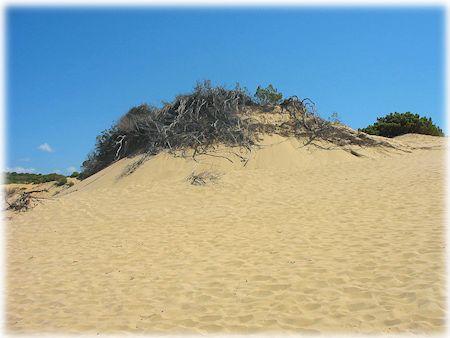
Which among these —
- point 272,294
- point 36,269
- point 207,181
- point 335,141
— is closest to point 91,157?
point 207,181

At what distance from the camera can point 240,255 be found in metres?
7.85

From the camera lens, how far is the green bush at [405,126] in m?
26.9

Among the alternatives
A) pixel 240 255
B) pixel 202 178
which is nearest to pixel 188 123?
pixel 202 178

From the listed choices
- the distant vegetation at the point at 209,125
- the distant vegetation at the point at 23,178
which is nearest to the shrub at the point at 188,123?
the distant vegetation at the point at 209,125

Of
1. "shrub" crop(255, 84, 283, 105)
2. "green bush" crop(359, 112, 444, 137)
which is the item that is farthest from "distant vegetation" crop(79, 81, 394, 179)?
"green bush" crop(359, 112, 444, 137)

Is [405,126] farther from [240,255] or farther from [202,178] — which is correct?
[240,255]

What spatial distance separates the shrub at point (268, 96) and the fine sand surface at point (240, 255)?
21.5 feet

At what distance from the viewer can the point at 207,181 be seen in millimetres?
14812

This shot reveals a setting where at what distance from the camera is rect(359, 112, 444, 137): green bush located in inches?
1060

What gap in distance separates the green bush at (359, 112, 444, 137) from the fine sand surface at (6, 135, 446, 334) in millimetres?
11971

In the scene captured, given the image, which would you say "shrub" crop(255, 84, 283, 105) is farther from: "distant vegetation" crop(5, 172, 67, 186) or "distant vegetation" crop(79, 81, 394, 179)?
"distant vegetation" crop(5, 172, 67, 186)

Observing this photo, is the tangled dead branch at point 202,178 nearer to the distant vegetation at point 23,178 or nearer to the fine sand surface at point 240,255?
the fine sand surface at point 240,255

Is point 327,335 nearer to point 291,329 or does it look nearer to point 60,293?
point 291,329

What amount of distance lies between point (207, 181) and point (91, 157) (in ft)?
35.5
